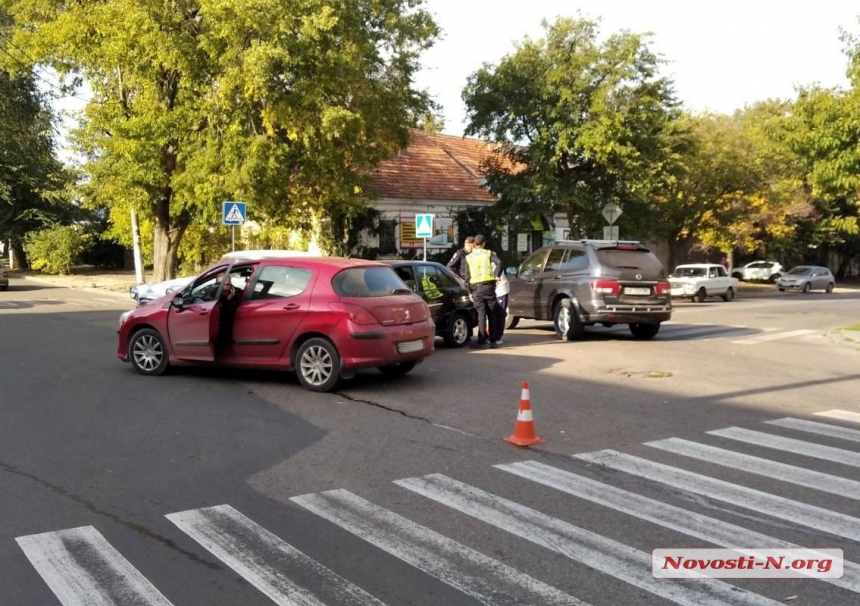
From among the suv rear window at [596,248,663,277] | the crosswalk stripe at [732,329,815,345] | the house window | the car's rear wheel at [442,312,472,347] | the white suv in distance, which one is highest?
the house window

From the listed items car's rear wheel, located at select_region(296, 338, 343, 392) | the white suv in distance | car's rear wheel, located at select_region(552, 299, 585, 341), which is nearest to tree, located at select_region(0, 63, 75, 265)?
car's rear wheel, located at select_region(552, 299, 585, 341)

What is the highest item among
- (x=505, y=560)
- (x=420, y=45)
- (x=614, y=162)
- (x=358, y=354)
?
(x=420, y=45)

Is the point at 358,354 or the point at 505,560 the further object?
the point at 358,354

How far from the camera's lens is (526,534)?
4.97 metres

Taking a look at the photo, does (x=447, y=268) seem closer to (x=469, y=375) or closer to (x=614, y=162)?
(x=469, y=375)

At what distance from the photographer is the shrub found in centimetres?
4269

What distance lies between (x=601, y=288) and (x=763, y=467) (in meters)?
8.58

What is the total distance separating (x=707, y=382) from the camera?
1091 cm

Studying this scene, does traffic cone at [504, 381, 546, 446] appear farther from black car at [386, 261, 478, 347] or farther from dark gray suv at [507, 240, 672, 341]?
dark gray suv at [507, 240, 672, 341]

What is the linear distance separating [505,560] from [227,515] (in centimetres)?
189

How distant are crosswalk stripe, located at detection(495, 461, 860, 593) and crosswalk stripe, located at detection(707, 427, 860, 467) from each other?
84.8 inches

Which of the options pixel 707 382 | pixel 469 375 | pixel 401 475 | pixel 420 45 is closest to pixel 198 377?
pixel 469 375

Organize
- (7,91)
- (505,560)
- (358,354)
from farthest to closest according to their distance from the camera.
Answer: (7,91), (358,354), (505,560)

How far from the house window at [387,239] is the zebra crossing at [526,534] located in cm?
2724
